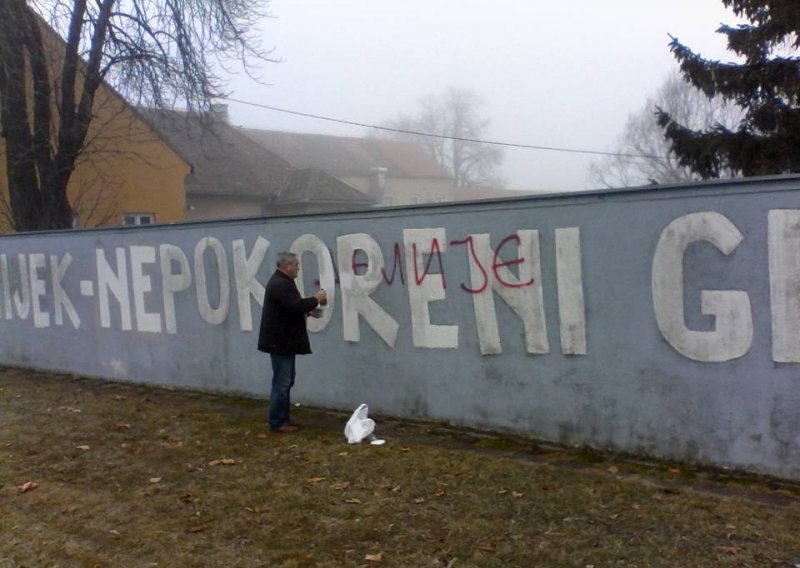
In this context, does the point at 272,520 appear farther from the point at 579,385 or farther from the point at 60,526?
the point at 579,385

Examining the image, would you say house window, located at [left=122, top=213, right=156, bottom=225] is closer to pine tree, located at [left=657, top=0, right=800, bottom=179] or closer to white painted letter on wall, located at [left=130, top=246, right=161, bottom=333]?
white painted letter on wall, located at [left=130, top=246, right=161, bottom=333]

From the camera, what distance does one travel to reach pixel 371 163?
5159cm

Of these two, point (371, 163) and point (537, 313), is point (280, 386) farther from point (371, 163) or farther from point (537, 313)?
point (371, 163)

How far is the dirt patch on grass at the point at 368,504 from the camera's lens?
4930mm

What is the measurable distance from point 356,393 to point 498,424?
180cm

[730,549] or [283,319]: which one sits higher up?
[283,319]

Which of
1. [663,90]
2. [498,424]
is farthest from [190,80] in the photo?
[663,90]

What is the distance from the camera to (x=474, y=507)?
566cm

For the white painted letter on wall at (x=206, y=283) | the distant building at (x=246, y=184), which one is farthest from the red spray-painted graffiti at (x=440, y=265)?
the distant building at (x=246, y=184)

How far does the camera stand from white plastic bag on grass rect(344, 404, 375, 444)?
7534 mm

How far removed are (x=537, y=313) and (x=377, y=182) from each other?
41.3 metres

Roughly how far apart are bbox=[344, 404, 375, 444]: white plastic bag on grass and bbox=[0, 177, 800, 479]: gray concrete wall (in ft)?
2.27

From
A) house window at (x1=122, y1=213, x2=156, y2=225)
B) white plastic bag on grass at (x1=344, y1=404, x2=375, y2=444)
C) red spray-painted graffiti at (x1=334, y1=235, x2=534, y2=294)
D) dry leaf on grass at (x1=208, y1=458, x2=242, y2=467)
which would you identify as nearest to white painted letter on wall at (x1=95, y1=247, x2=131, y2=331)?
red spray-painted graffiti at (x1=334, y1=235, x2=534, y2=294)

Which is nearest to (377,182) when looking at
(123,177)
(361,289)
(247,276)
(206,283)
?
(123,177)
